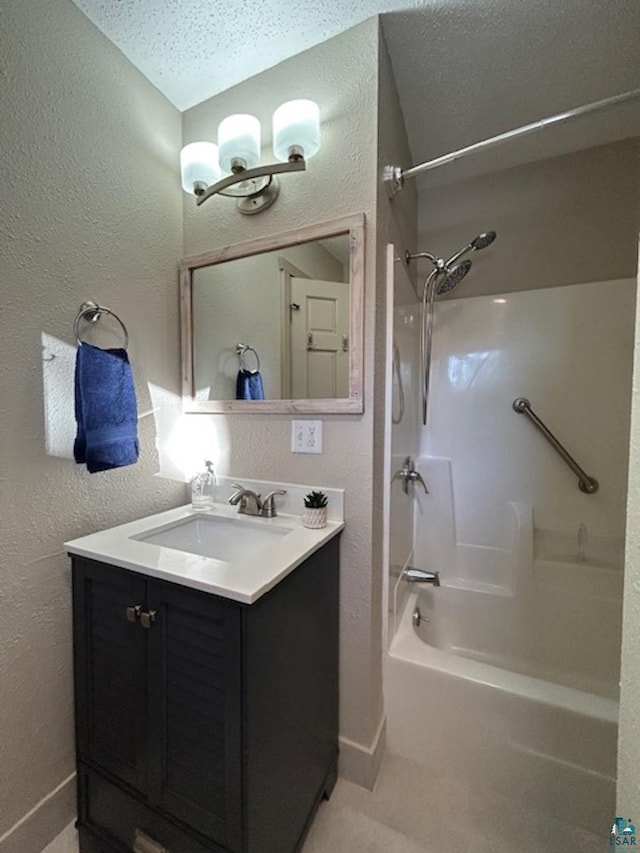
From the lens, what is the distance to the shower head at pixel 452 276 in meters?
1.61

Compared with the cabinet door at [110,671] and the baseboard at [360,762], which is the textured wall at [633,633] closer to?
the baseboard at [360,762]

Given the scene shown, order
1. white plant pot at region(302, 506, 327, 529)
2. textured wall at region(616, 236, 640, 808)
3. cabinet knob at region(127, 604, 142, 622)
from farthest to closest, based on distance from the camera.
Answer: white plant pot at region(302, 506, 327, 529) → cabinet knob at region(127, 604, 142, 622) → textured wall at region(616, 236, 640, 808)

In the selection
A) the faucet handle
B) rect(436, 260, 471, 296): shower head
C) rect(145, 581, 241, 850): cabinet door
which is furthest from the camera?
rect(436, 260, 471, 296): shower head

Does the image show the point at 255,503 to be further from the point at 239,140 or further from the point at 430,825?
the point at 239,140

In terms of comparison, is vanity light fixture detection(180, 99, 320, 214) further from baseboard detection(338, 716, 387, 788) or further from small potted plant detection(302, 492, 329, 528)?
baseboard detection(338, 716, 387, 788)

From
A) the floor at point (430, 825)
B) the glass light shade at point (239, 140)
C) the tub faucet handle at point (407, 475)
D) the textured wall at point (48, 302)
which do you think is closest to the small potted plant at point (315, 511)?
the tub faucet handle at point (407, 475)

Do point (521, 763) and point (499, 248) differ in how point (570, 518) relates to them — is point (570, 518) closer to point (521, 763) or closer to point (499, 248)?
point (521, 763)

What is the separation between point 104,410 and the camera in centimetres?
104

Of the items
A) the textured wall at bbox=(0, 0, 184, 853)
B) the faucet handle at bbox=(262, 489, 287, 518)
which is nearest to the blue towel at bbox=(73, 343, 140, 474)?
the textured wall at bbox=(0, 0, 184, 853)

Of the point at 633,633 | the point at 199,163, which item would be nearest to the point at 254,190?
the point at 199,163

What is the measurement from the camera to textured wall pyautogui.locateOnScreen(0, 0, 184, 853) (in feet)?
2.89

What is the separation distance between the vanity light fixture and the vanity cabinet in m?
1.20

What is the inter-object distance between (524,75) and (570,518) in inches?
73.9

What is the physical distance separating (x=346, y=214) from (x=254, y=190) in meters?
0.39
